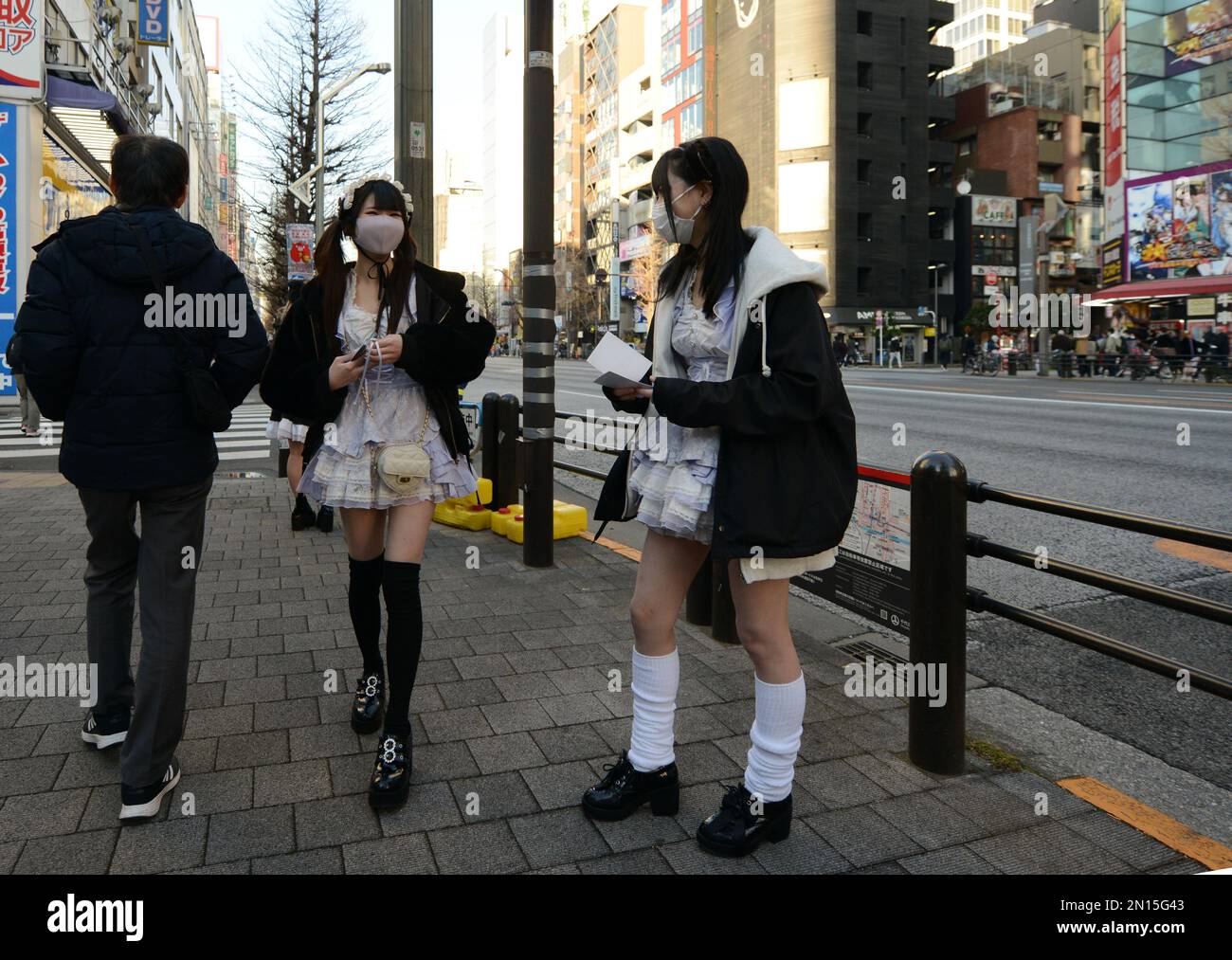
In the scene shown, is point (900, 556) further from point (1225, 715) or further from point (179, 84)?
point (179, 84)

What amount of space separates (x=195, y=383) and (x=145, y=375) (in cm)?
15

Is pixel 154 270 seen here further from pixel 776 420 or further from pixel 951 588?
pixel 951 588

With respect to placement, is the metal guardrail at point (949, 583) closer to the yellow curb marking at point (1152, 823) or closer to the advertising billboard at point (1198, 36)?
the yellow curb marking at point (1152, 823)

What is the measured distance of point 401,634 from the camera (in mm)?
3195

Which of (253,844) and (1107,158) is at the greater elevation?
(1107,158)

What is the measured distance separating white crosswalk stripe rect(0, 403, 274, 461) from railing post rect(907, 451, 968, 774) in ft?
30.8

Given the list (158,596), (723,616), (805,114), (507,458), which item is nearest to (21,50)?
(507,458)

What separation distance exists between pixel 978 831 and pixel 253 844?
82.7 inches

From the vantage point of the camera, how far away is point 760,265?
98.8 inches

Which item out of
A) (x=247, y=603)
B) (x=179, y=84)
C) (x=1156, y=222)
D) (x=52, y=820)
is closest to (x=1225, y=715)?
(x=52, y=820)

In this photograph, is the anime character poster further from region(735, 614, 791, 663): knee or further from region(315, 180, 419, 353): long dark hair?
region(735, 614, 791, 663): knee

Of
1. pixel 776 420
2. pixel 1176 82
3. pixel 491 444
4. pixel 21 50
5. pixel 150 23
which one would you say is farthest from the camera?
pixel 1176 82

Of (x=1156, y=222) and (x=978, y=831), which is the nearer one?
(x=978, y=831)
